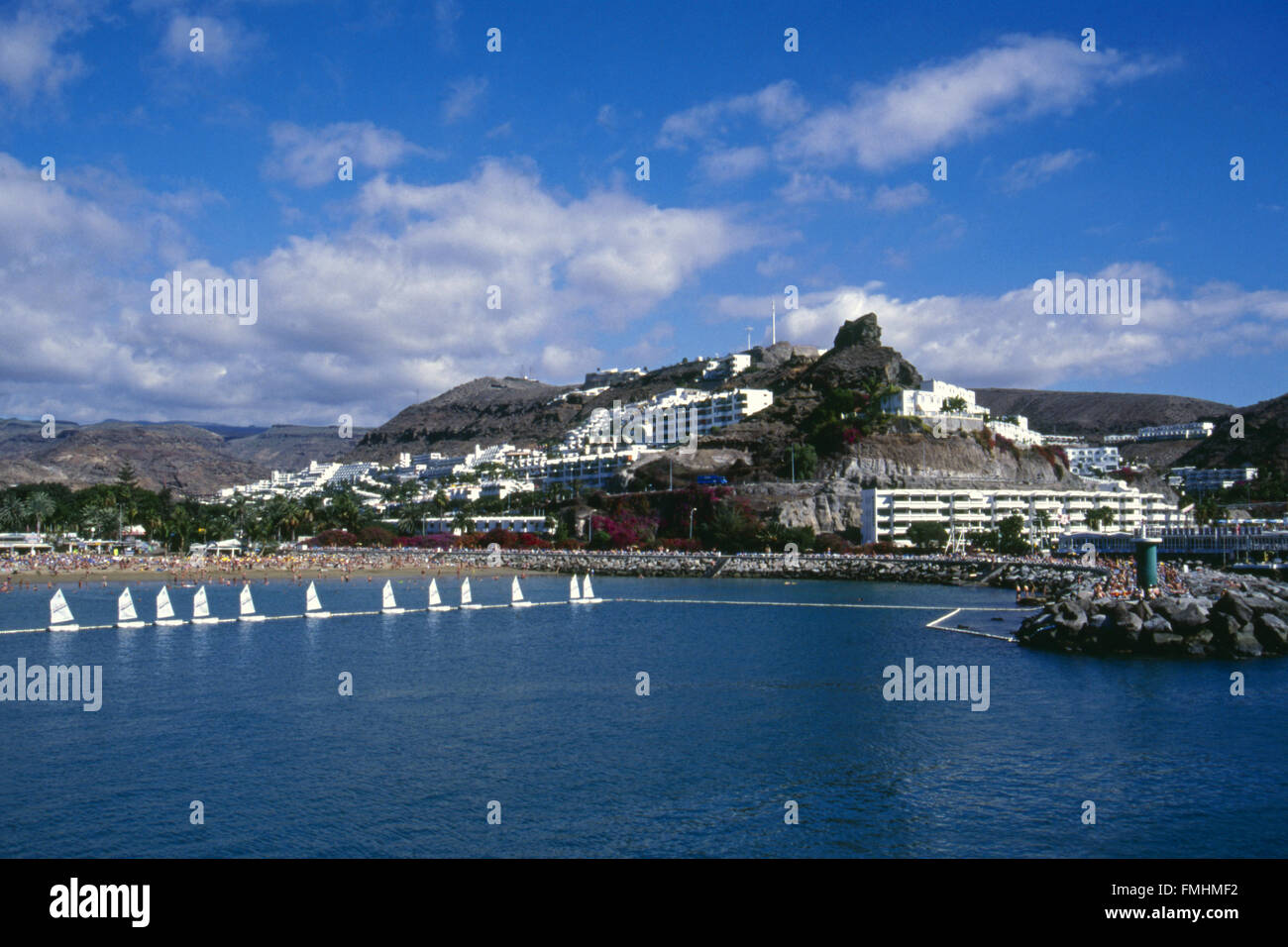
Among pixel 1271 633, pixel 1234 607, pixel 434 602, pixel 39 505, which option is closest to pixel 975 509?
pixel 1234 607

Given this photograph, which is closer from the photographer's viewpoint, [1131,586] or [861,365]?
[1131,586]

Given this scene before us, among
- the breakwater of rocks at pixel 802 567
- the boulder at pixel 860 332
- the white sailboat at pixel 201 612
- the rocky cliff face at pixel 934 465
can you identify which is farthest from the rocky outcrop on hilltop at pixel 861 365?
the white sailboat at pixel 201 612

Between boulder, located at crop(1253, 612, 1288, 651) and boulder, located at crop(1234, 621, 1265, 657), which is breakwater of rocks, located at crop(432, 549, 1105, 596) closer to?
boulder, located at crop(1253, 612, 1288, 651)

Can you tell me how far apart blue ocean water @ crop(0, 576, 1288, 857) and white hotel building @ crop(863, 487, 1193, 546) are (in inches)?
3058

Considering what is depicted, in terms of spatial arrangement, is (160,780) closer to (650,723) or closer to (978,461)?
(650,723)

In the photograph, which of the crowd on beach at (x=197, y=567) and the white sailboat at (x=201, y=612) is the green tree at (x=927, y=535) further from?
the white sailboat at (x=201, y=612)

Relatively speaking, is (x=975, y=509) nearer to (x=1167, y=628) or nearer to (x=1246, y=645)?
(x=1167, y=628)

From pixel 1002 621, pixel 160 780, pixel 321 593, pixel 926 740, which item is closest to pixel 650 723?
pixel 926 740

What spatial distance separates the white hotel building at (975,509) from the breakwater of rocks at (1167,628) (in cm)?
7408

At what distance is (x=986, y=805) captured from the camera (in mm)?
24703

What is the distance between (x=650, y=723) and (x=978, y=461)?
4925 inches

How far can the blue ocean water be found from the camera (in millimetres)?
22516

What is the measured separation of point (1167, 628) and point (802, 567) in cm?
6509

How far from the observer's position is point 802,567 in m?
113
